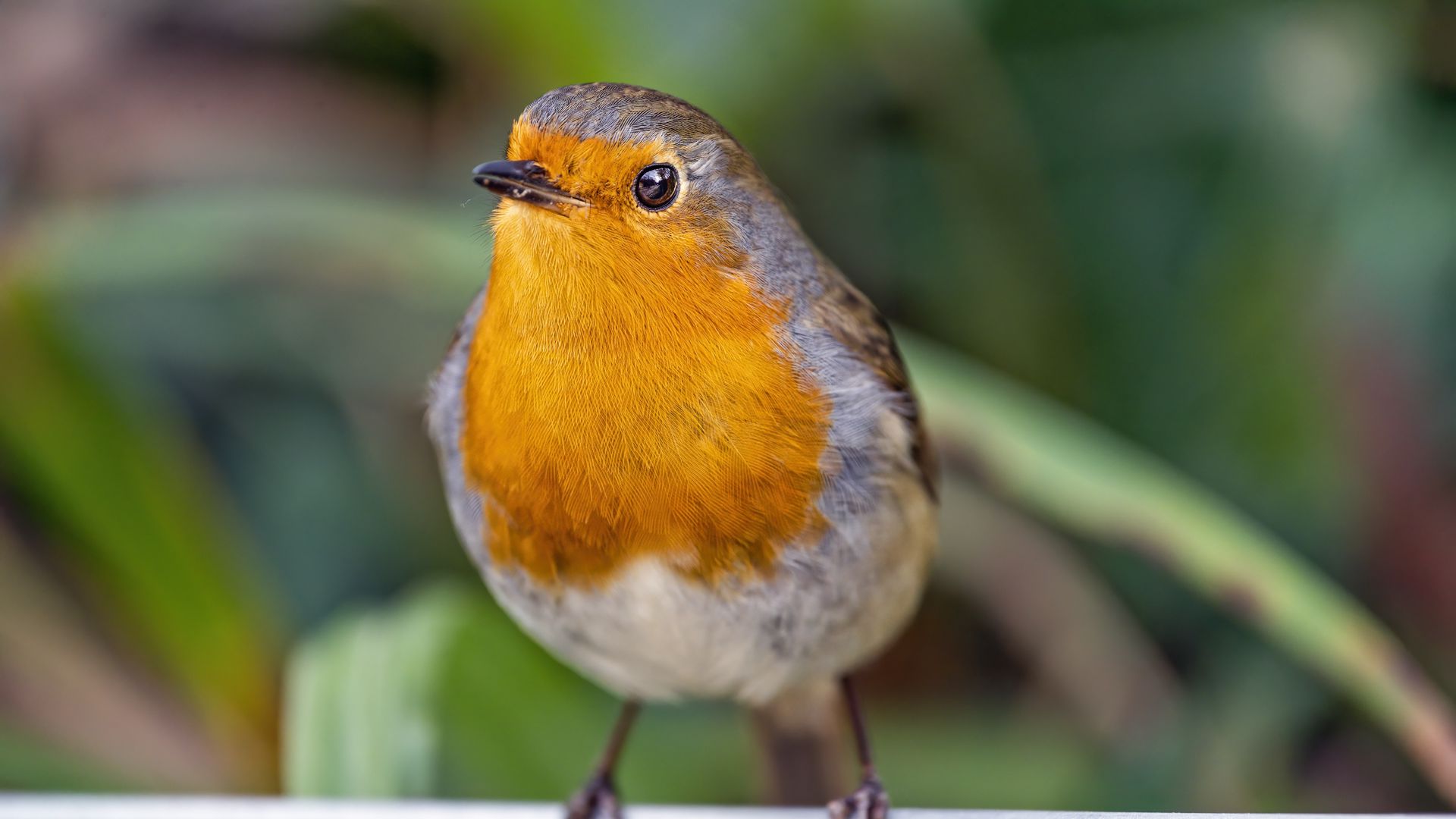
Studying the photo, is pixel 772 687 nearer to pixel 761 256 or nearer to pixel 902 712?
pixel 761 256

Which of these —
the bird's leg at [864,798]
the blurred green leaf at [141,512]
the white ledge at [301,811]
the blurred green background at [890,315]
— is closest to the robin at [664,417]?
the white ledge at [301,811]

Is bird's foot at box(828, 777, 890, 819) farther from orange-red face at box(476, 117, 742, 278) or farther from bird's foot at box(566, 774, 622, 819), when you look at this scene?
orange-red face at box(476, 117, 742, 278)

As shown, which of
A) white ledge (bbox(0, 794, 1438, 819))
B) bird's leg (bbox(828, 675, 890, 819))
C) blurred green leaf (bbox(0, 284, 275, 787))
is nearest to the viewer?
white ledge (bbox(0, 794, 1438, 819))

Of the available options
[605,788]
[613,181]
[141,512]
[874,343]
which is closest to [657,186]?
[613,181]

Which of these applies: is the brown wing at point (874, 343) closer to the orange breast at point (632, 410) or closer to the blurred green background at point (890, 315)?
the orange breast at point (632, 410)

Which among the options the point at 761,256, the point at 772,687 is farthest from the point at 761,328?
the point at 772,687

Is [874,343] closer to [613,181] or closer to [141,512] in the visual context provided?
[613,181]

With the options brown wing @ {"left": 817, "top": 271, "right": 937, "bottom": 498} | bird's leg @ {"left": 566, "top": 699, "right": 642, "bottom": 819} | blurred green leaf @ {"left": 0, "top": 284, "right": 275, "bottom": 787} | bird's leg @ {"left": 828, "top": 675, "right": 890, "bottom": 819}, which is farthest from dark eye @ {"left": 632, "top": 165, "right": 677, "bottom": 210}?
blurred green leaf @ {"left": 0, "top": 284, "right": 275, "bottom": 787}
